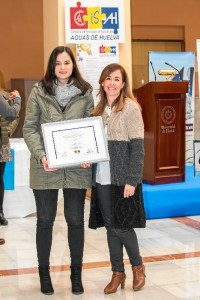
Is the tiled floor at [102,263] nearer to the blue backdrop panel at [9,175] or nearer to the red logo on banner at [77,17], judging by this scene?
the blue backdrop panel at [9,175]

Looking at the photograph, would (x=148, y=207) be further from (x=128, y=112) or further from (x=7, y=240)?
(x=128, y=112)

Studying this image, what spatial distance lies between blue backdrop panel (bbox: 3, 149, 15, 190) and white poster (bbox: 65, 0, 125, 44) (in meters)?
1.79

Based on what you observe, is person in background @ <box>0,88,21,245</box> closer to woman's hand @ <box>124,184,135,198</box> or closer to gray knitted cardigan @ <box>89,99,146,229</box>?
gray knitted cardigan @ <box>89,99,146,229</box>

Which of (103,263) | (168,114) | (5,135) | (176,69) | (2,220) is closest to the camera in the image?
(103,263)

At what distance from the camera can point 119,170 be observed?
3.49 meters

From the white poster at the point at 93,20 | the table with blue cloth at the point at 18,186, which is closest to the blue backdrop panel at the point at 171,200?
the table with blue cloth at the point at 18,186

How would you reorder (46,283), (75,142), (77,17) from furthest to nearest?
(77,17)
(46,283)
(75,142)

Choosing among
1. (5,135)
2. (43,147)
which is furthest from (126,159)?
(5,135)

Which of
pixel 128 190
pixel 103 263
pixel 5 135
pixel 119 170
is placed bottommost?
pixel 103 263

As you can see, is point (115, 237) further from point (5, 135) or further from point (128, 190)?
point (5, 135)

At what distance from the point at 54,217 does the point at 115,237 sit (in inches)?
15.8

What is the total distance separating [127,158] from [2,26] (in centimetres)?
816

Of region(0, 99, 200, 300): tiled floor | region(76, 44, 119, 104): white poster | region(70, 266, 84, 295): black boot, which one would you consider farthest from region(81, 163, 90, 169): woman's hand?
region(76, 44, 119, 104): white poster

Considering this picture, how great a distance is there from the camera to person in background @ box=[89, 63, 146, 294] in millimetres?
3492
